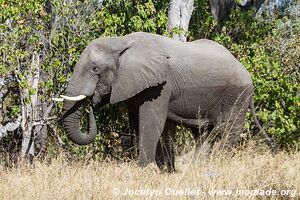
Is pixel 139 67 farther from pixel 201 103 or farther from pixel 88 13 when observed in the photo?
pixel 88 13

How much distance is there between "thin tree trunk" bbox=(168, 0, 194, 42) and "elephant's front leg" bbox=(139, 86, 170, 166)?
1958 mm

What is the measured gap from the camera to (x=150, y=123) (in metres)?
7.38

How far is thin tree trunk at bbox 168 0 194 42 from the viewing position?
9.22 metres

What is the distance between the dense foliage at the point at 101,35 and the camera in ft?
25.3

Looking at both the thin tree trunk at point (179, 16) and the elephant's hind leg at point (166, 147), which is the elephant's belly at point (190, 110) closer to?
the elephant's hind leg at point (166, 147)

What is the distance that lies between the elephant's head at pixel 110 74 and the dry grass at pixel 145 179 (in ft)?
2.24

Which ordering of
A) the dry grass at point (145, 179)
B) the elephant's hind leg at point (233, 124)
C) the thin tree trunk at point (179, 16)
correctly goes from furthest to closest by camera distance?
the thin tree trunk at point (179, 16) → the elephant's hind leg at point (233, 124) → the dry grass at point (145, 179)

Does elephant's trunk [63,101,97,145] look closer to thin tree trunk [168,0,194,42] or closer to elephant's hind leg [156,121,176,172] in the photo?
elephant's hind leg [156,121,176,172]

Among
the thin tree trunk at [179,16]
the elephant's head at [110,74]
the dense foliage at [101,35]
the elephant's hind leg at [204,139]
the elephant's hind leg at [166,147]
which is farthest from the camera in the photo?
the thin tree trunk at [179,16]

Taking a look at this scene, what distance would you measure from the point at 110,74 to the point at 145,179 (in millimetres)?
1778

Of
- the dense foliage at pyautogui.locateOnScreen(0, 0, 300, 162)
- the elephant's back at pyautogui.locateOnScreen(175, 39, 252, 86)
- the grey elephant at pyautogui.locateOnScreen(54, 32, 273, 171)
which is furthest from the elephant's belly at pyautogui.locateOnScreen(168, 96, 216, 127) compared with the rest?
the dense foliage at pyautogui.locateOnScreen(0, 0, 300, 162)

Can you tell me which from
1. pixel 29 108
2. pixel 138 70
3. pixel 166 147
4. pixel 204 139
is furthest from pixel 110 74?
pixel 204 139

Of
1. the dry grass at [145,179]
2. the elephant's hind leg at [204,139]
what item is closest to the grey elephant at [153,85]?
the elephant's hind leg at [204,139]

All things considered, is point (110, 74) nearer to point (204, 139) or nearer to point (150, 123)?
point (150, 123)
